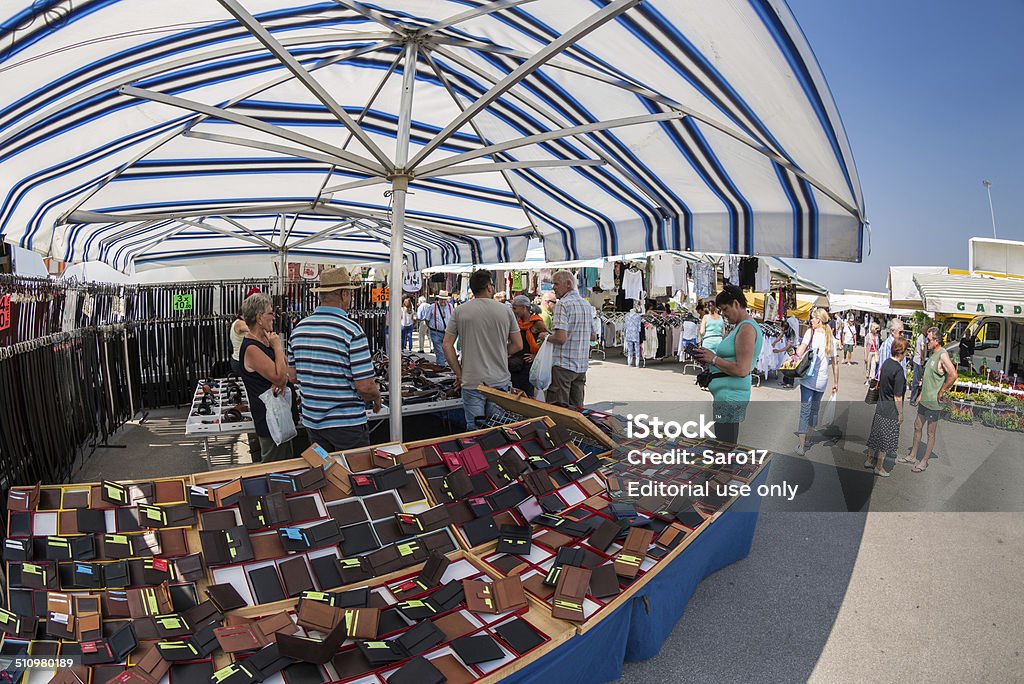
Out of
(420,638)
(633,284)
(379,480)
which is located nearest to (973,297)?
(633,284)

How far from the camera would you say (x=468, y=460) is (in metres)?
2.80

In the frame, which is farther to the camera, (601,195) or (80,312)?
(80,312)

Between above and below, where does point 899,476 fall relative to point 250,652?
below

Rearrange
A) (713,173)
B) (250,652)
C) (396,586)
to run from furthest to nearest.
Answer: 1. (713,173)
2. (396,586)
3. (250,652)

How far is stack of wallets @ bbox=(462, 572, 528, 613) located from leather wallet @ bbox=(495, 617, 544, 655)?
9 centimetres

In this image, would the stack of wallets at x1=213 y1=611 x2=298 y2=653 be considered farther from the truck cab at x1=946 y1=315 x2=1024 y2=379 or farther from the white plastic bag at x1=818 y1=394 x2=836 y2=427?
the truck cab at x1=946 y1=315 x2=1024 y2=379

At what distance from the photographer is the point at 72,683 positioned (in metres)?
1.56

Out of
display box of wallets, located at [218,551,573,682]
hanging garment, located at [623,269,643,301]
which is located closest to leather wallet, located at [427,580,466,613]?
display box of wallets, located at [218,551,573,682]

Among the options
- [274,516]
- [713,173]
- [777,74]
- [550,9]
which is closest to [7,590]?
[274,516]

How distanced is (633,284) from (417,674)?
476 inches

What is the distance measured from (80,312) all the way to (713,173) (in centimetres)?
591

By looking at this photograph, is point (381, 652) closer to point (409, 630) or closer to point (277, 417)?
point (409, 630)

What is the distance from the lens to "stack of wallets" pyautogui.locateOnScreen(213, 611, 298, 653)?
5.72ft

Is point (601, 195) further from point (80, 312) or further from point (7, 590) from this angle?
point (80, 312)
